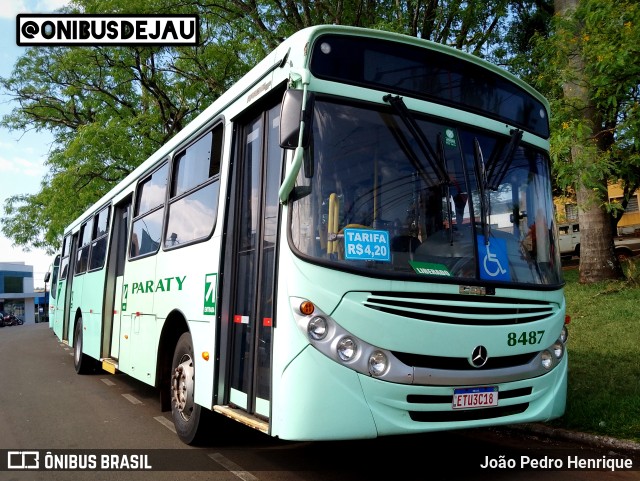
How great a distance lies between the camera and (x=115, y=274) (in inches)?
371

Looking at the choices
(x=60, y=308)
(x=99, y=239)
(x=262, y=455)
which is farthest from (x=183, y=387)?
(x=60, y=308)

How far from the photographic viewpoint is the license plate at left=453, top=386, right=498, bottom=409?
4078 millimetres

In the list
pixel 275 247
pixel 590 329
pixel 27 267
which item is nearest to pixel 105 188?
pixel 590 329

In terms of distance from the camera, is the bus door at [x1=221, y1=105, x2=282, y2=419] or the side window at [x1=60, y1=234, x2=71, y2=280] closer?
the bus door at [x1=221, y1=105, x2=282, y2=419]

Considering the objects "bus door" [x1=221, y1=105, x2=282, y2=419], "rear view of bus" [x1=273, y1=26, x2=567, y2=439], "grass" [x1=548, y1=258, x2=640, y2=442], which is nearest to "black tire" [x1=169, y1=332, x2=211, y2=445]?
"bus door" [x1=221, y1=105, x2=282, y2=419]

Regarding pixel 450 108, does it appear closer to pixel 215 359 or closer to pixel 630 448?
pixel 215 359

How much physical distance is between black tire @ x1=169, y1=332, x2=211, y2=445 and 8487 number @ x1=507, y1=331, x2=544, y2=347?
2724 millimetres

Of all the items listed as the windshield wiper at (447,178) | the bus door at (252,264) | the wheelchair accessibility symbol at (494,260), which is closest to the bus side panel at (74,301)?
the bus door at (252,264)

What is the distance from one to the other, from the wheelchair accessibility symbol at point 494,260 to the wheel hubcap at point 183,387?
9.26 feet

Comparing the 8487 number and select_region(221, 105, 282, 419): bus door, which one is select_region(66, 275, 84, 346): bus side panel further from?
the 8487 number

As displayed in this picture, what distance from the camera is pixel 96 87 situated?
2391 centimetres

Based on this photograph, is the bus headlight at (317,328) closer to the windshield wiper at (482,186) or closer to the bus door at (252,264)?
the bus door at (252,264)

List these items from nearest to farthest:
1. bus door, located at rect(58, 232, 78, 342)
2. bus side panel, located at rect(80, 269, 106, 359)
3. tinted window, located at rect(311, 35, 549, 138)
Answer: tinted window, located at rect(311, 35, 549, 138)
bus side panel, located at rect(80, 269, 106, 359)
bus door, located at rect(58, 232, 78, 342)

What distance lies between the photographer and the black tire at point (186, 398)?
5387 millimetres
